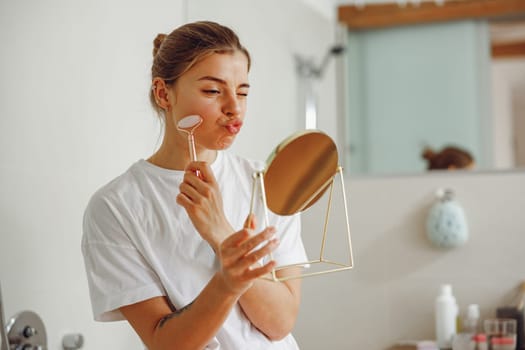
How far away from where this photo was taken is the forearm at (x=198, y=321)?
0.71 metres

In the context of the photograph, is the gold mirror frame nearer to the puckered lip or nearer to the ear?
the puckered lip

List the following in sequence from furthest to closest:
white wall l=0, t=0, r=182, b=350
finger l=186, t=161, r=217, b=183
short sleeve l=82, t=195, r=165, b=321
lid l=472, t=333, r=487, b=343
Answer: lid l=472, t=333, r=487, b=343 < white wall l=0, t=0, r=182, b=350 < short sleeve l=82, t=195, r=165, b=321 < finger l=186, t=161, r=217, b=183

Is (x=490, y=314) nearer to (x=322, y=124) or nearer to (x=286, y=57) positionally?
(x=322, y=124)

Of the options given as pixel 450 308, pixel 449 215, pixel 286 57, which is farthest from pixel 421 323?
pixel 286 57

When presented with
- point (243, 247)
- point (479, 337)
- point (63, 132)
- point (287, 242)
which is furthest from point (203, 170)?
point (479, 337)

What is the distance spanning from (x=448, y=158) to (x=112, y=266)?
0.94m

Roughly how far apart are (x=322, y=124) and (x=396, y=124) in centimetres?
17

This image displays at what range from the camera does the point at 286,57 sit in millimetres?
1502

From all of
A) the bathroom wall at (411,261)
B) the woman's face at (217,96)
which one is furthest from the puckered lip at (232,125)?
the bathroom wall at (411,261)

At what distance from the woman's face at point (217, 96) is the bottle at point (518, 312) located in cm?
90

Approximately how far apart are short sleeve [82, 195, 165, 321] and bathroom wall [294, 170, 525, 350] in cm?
64

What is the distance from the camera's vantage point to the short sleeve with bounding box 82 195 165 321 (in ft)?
2.77

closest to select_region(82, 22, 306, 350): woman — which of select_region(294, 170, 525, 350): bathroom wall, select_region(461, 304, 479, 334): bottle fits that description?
select_region(294, 170, 525, 350): bathroom wall

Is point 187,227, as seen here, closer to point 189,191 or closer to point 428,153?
point 189,191
